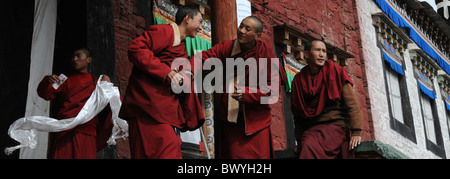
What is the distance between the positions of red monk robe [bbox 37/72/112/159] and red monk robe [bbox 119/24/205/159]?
0.88 metres

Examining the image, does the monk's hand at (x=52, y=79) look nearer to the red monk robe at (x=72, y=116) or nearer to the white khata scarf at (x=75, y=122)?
the red monk robe at (x=72, y=116)

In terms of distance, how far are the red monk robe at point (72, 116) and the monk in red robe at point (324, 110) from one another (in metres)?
1.52

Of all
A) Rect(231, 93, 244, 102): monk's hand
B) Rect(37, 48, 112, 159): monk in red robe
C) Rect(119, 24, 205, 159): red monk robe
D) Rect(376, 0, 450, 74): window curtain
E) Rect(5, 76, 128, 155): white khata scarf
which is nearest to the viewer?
Rect(119, 24, 205, 159): red monk robe

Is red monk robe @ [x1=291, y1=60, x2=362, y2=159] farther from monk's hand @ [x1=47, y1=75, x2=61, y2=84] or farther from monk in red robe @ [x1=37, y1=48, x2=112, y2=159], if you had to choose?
monk's hand @ [x1=47, y1=75, x2=61, y2=84]

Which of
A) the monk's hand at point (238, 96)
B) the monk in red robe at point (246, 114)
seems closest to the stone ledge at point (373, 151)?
the monk in red robe at point (246, 114)

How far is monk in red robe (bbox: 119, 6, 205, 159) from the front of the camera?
3.75 m

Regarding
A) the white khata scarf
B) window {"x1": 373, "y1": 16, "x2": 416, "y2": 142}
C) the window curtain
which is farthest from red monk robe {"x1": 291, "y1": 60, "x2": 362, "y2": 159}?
the window curtain

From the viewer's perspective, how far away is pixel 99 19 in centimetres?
586

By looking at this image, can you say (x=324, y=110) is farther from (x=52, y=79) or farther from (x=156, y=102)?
(x=52, y=79)

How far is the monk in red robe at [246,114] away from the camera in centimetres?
414

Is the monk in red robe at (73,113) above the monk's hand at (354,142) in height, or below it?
above
